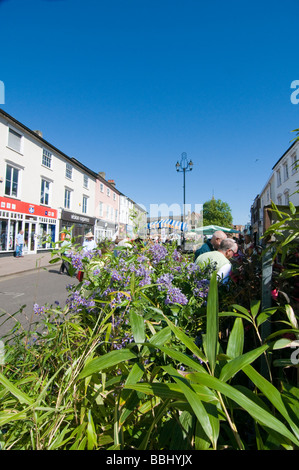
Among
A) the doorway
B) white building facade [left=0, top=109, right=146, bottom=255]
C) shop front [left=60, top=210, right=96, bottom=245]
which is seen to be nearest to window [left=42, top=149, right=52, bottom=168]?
white building facade [left=0, top=109, right=146, bottom=255]

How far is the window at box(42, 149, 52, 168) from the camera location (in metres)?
19.7

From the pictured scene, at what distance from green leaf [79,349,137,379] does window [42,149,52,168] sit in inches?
850

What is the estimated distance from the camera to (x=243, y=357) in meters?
0.67

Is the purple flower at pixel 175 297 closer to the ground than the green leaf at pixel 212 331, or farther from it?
closer to the ground

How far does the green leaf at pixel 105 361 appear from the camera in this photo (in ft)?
2.28

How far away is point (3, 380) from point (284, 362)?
0.91 metres

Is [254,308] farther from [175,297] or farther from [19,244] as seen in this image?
[19,244]

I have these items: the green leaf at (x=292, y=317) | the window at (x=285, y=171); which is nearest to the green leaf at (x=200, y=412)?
the green leaf at (x=292, y=317)

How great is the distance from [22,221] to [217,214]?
42999mm

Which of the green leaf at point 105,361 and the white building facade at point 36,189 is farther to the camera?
the white building facade at point 36,189

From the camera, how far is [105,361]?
729 millimetres

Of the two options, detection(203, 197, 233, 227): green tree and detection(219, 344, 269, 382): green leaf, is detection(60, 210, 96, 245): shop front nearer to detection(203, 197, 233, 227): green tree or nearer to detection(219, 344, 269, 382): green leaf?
detection(219, 344, 269, 382): green leaf

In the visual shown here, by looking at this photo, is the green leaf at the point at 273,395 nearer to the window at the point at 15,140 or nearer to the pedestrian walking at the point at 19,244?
the pedestrian walking at the point at 19,244

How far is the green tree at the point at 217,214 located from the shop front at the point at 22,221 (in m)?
38.1
